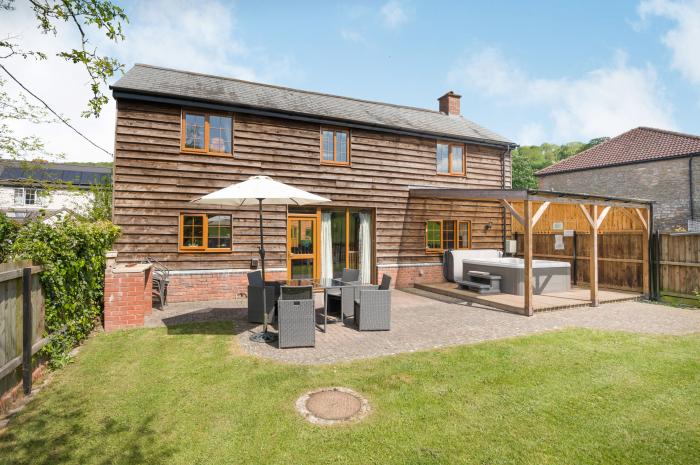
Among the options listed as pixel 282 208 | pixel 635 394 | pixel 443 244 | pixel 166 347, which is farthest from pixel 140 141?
pixel 635 394

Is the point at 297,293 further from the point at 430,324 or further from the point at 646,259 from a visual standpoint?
the point at 646,259

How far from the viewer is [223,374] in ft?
14.9

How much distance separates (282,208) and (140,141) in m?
3.91

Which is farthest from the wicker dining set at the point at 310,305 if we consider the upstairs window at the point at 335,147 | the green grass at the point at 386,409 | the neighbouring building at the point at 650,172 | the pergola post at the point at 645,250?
the neighbouring building at the point at 650,172

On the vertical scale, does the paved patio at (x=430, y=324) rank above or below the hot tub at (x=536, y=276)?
below

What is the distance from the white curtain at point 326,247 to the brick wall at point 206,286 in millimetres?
2337

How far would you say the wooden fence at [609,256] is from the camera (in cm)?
1054

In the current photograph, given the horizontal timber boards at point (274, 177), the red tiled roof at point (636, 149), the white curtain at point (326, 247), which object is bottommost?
the white curtain at point (326, 247)

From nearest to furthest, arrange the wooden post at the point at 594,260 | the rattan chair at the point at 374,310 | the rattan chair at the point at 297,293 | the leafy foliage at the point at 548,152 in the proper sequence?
the rattan chair at the point at 297,293 → the rattan chair at the point at 374,310 → the wooden post at the point at 594,260 → the leafy foliage at the point at 548,152

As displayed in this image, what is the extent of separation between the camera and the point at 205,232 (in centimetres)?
948

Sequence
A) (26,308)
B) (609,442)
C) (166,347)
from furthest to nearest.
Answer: (166,347) → (26,308) → (609,442)

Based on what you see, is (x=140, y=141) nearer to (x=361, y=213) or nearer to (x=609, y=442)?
(x=361, y=213)

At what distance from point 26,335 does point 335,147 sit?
871cm

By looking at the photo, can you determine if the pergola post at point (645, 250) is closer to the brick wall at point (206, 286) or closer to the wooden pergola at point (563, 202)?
the wooden pergola at point (563, 202)
